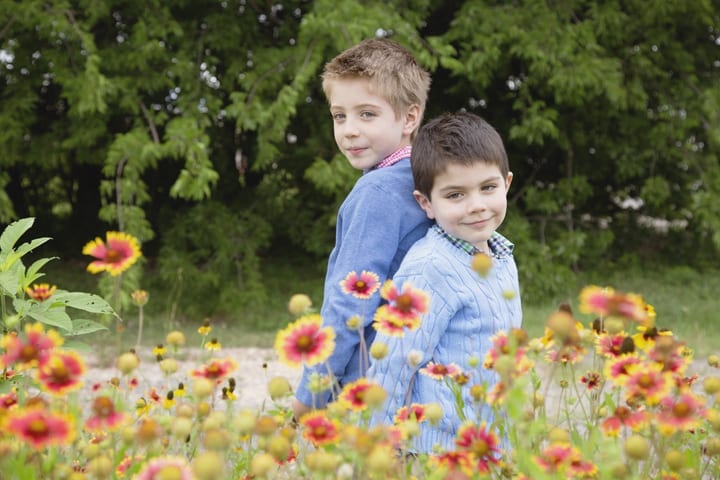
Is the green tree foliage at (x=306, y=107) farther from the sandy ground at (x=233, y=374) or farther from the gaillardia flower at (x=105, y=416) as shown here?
the gaillardia flower at (x=105, y=416)

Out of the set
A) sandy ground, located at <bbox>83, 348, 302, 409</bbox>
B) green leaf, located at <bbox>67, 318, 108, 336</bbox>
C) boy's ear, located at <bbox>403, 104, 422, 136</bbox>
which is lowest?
sandy ground, located at <bbox>83, 348, 302, 409</bbox>

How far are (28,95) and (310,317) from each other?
251 inches

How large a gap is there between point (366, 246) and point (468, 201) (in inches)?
9.6

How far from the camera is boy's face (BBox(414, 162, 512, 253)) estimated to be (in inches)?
71.6

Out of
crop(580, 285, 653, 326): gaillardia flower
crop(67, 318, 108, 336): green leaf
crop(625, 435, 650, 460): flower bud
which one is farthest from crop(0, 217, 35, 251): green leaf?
crop(625, 435, 650, 460): flower bud

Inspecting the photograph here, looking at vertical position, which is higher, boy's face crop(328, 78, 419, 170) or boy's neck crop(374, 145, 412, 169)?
boy's face crop(328, 78, 419, 170)

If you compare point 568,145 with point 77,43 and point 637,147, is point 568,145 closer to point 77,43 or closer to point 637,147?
point 637,147

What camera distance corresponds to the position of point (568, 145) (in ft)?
26.6

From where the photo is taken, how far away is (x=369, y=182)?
6.29 feet

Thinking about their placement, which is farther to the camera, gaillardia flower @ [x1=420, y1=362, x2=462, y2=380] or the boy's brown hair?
the boy's brown hair

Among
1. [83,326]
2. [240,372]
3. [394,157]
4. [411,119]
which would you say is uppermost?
[411,119]

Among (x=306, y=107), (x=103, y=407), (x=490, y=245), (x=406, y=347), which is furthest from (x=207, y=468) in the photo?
(x=306, y=107)

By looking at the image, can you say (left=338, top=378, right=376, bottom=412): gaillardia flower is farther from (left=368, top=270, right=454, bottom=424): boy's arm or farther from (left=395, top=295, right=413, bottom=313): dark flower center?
(left=368, top=270, right=454, bottom=424): boy's arm

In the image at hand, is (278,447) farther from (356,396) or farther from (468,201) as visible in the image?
(468,201)
